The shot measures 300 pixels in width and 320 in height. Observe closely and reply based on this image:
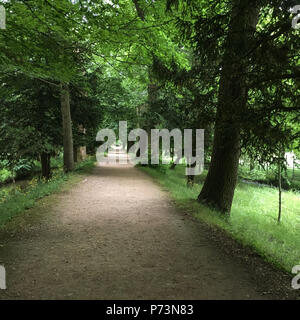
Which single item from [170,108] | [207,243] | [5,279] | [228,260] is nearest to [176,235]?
[207,243]

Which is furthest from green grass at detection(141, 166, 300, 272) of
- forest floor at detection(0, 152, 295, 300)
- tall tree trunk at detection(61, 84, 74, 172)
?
tall tree trunk at detection(61, 84, 74, 172)

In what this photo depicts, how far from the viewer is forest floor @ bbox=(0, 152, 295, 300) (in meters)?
3.61

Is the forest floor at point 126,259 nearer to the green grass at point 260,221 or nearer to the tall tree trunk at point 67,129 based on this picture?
the green grass at point 260,221

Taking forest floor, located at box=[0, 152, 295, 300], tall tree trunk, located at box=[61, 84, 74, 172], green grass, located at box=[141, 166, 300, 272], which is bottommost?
green grass, located at box=[141, 166, 300, 272]

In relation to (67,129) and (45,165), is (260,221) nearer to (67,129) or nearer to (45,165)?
(67,129)

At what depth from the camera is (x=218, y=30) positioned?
18.3ft

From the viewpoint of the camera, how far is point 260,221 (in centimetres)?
1132

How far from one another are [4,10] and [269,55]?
544cm

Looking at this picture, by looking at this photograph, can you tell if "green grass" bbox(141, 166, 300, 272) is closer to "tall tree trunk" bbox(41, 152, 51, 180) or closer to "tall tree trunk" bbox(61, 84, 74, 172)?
"tall tree trunk" bbox(61, 84, 74, 172)

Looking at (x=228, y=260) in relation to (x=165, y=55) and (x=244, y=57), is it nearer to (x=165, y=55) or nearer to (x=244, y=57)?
(x=244, y=57)

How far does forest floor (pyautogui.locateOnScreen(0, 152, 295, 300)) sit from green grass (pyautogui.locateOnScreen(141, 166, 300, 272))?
409 millimetres

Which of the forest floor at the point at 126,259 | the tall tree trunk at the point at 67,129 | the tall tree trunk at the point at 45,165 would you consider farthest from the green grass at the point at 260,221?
the tall tree trunk at the point at 45,165

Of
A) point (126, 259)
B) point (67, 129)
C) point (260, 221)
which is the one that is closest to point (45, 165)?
point (67, 129)

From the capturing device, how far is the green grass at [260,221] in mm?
5402
